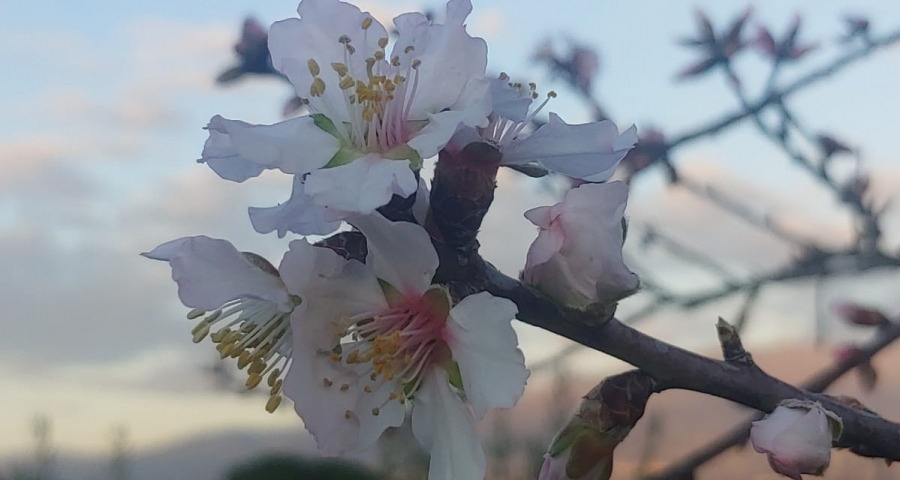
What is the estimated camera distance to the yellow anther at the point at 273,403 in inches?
23.0

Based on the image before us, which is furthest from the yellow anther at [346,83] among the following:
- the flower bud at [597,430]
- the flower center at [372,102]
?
the flower bud at [597,430]

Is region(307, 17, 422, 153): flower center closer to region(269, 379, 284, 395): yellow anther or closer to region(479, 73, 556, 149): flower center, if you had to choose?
region(479, 73, 556, 149): flower center

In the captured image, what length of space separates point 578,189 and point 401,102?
15 centimetres

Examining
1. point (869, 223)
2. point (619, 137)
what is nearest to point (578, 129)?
point (619, 137)

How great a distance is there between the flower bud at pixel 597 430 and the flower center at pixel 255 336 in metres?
0.19

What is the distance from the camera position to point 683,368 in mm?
617

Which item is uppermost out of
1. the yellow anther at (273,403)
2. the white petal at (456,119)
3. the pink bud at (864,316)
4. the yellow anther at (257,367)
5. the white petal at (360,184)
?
the white petal at (456,119)

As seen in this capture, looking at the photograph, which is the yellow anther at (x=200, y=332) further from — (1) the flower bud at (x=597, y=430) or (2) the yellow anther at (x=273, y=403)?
(1) the flower bud at (x=597, y=430)

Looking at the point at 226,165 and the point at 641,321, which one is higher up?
the point at 226,165

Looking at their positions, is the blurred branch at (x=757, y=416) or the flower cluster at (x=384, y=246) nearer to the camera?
the flower cluster at (x=384, y=246)

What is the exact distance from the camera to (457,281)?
1.96 feet

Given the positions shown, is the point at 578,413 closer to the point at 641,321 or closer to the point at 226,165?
the point at 226,165

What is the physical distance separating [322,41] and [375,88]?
55 mm

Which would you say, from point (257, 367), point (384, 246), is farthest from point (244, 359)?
point (384, 246)
